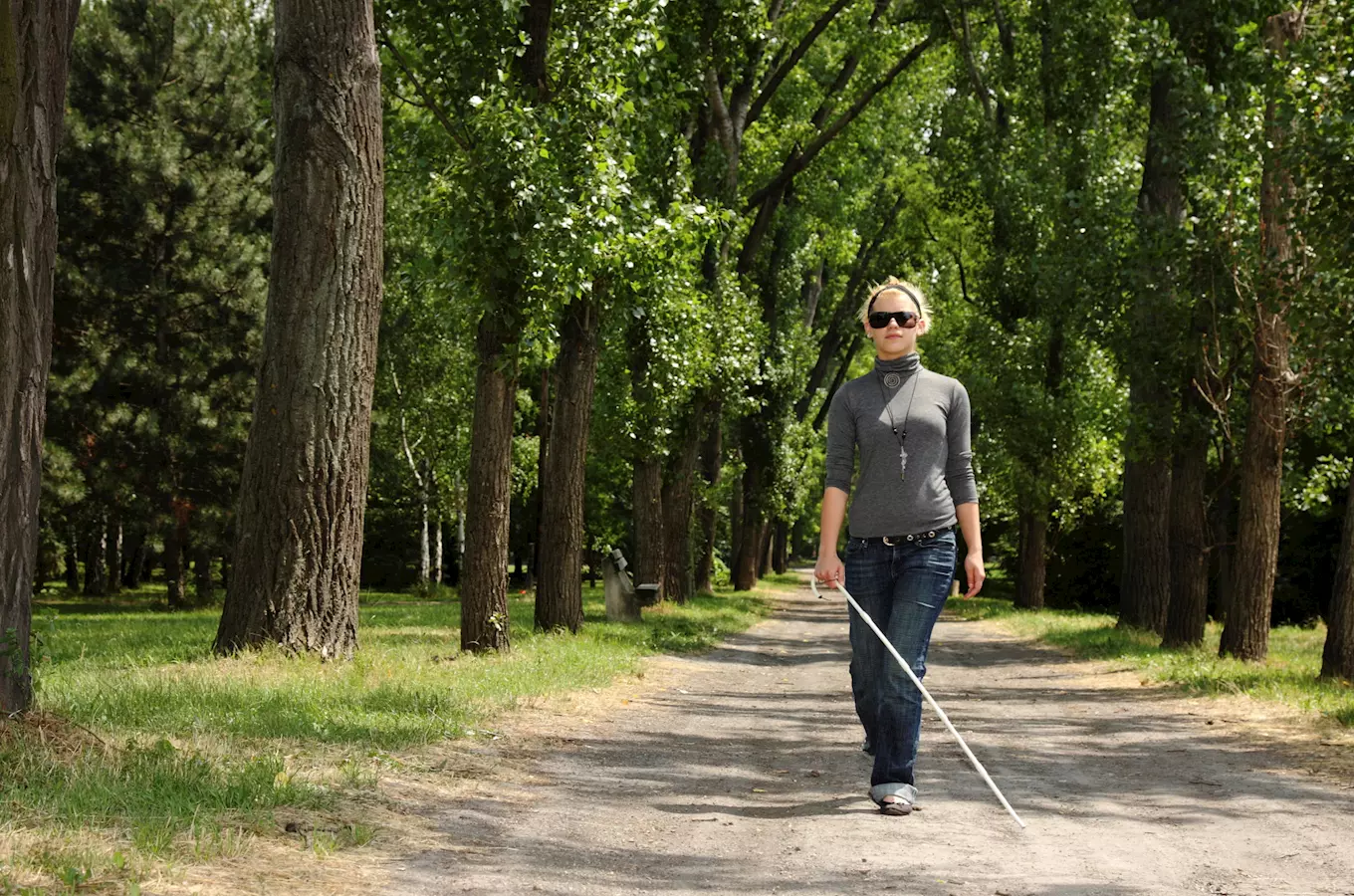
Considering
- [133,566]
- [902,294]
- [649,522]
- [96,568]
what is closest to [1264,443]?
[902,294]

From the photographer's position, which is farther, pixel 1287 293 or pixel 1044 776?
pixel 1287 293

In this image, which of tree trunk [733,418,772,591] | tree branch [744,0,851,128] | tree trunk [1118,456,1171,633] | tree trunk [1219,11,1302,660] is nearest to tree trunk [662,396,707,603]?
tree branch [744,0,851,128]

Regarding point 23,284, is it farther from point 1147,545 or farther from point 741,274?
point 741,274

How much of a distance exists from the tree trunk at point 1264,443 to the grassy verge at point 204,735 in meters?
6.91

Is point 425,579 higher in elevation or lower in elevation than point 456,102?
lower

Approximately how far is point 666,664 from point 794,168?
50.1 ft

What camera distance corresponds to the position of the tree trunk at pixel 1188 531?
1839 centimetres

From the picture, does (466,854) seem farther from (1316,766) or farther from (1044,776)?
(1316,766)

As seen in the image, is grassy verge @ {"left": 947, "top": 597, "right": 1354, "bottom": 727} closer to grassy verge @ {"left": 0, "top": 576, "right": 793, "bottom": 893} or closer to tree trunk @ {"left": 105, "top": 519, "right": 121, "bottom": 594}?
grassy verge @ {"left": 0, "top": 576, "right": 793, "bottom": 893}

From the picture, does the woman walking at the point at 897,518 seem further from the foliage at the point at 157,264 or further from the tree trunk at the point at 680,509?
the foliage at the point at 157,264

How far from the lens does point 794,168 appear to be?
29078mm

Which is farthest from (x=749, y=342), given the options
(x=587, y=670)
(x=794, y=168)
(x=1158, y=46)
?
(x=587, y=670)

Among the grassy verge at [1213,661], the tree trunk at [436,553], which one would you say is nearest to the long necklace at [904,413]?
the grassy verge at [1213,661]

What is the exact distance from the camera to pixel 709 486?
32.5 m
